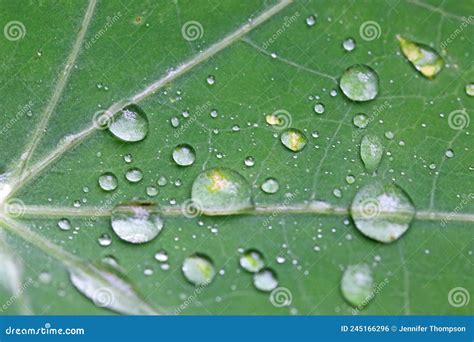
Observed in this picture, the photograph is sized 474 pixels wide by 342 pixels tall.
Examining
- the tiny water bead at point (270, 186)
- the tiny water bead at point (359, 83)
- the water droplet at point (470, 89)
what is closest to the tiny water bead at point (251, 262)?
the tiny water bead at point (270, 186)

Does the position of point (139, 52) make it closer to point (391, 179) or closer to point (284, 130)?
point (284, 130)

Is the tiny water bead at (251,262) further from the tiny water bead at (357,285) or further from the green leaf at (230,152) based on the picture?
the tiny water bead at (357,285)

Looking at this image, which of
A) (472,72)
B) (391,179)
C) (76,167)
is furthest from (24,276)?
(472,72)

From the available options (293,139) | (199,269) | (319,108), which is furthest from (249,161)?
(199,269)

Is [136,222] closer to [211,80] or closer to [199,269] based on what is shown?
[199,269]

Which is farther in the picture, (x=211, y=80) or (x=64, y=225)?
(x=211, y=80)

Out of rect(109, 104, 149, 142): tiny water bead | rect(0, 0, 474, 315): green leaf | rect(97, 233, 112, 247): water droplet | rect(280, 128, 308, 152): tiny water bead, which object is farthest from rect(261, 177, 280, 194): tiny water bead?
rect(97, 233, 112, 247): water droplet

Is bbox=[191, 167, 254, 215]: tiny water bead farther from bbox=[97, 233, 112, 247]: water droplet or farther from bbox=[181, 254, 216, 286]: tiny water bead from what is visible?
bbox=[97, 233, 112, 247]: water droplet
